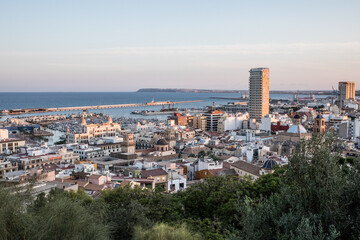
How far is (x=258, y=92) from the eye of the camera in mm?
58875

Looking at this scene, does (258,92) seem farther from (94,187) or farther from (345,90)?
(345,90)

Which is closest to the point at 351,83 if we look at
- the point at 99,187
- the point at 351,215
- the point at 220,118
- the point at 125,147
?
the point at 220,118

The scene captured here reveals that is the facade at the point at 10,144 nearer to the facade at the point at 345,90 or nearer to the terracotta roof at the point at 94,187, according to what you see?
the terracotta roof at the point at 94,187

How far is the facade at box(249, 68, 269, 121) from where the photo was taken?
58.3 meters

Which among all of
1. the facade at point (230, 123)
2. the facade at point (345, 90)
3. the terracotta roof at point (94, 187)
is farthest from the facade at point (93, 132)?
the facade at point (345, 90)

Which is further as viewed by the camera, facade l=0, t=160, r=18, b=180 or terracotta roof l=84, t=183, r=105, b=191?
facade l=0, t=160, r=18, b=180

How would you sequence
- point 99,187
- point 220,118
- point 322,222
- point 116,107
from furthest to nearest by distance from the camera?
1. point 116,107
2. point 220,118
3. point 99,187
4. point 322,222

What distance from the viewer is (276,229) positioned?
547cm

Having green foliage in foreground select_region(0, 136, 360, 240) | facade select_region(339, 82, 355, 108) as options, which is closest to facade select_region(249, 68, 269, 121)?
facade select_region(339, 82, 355, 108)

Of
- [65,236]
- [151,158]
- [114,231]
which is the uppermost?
[65,236]

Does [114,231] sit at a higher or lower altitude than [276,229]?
lower

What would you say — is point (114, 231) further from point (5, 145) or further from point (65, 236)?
point (5, 145)

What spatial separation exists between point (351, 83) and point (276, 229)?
106898mm

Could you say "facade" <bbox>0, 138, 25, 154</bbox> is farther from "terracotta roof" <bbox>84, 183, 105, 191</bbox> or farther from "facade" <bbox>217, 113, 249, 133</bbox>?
"facade" <bbox>217, 113, 249, 133</bbox>
